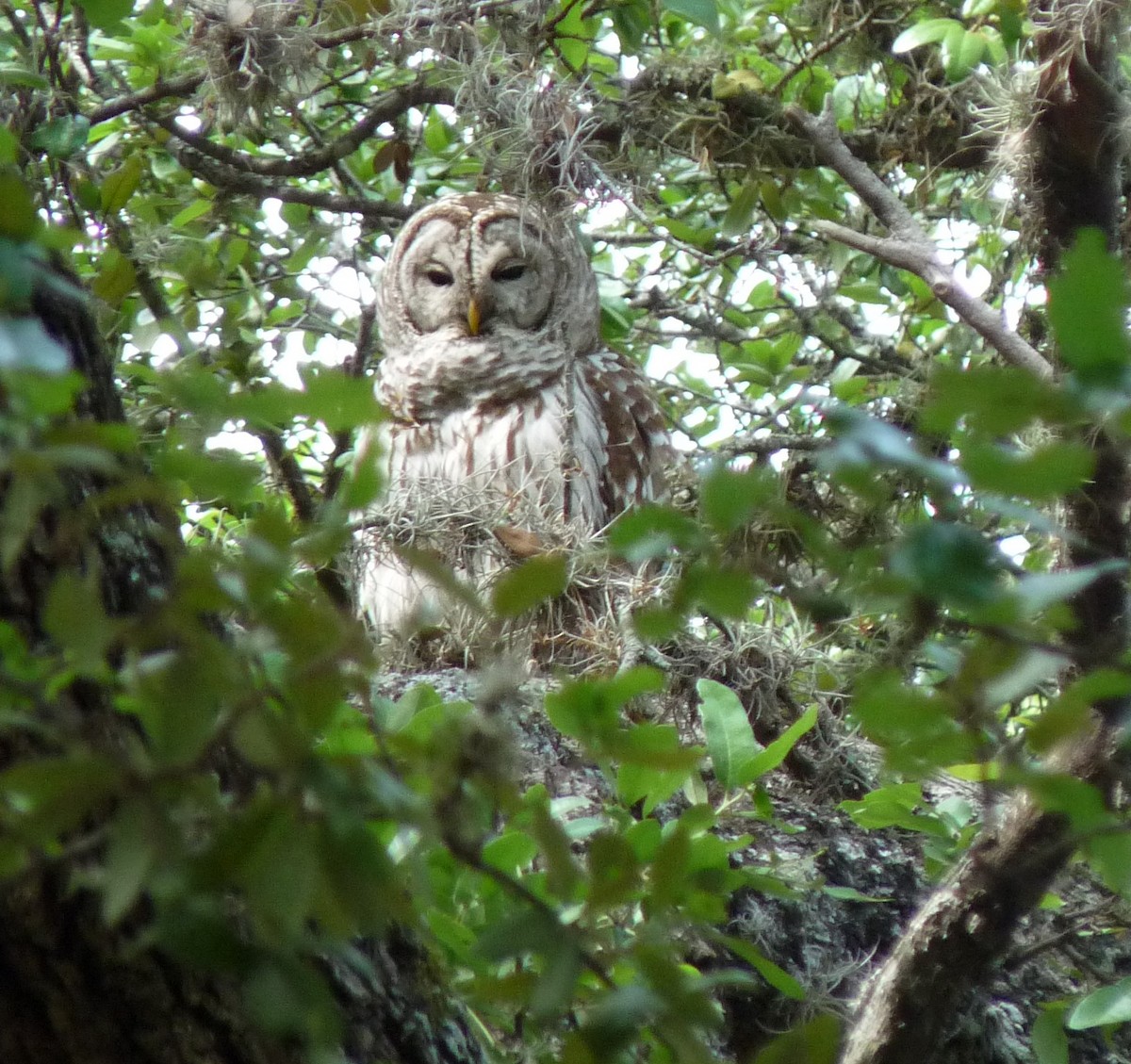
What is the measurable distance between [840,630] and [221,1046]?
211 cm

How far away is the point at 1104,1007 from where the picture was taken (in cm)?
173

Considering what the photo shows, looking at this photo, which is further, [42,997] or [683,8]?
[683,8]

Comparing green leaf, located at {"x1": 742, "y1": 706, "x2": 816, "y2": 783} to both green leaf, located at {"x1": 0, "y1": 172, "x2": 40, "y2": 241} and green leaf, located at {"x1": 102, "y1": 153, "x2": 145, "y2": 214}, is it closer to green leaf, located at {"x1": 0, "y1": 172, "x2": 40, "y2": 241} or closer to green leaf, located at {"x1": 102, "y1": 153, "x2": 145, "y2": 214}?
green leaf, located at {"x1": 0, "y1": 172, "x2": 40, "y2": 241}

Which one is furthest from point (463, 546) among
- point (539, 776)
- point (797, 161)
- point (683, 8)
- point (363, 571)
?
point (683, 8)

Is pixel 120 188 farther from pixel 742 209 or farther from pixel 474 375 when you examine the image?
pixel 474 375

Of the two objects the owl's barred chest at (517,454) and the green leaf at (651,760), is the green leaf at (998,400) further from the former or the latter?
the owl's barred chest at (517,454)

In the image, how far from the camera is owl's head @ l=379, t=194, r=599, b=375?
184 inches

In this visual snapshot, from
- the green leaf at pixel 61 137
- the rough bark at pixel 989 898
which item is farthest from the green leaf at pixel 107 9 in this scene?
the rough bark at pixel 989 898

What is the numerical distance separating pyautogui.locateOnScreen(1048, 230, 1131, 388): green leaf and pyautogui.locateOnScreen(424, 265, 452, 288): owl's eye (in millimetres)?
4286

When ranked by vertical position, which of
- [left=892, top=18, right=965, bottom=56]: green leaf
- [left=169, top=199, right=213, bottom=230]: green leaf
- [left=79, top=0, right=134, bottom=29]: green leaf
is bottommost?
[left=79, top=0, right=134, bottom=29]: green leaf

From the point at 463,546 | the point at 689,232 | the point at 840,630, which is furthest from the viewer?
the point at 689,232

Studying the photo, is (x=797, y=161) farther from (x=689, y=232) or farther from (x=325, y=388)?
(x=325, y=388)

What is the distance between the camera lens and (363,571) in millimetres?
3607

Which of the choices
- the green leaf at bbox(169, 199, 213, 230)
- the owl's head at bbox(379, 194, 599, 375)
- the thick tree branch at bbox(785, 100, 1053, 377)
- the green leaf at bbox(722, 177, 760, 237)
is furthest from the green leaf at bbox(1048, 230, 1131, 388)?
the owl's head at bbox(379, 194, 599, 375)
